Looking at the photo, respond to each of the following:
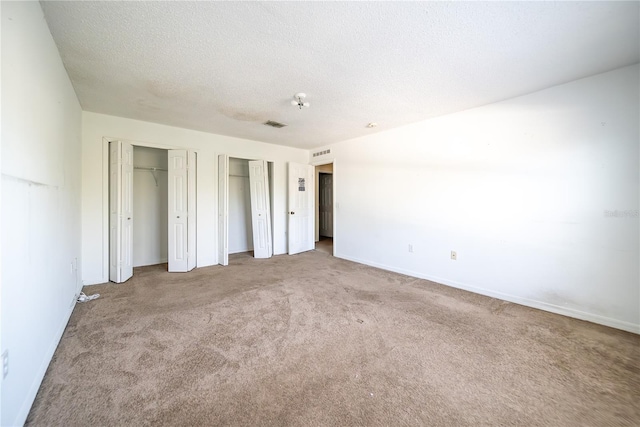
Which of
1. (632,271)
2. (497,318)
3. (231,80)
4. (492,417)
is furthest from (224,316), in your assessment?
(632,271)

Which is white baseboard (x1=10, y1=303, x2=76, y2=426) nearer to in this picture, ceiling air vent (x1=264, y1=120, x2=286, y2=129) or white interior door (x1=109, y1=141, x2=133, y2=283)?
white interior door (x1=109, y1=141, x2=133, y2=283)

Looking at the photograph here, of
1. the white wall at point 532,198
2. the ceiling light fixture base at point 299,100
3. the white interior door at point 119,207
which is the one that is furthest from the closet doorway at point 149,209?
the white wall at point 532,198

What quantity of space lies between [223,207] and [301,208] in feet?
5.94

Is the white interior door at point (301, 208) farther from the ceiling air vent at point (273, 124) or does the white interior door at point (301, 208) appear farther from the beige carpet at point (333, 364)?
the beige carpet at point (333, 364)

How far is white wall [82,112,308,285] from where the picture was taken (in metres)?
3.40

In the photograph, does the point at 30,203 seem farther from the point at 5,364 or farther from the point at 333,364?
the point at 333,364

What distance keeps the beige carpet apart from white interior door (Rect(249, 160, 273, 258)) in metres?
2.12

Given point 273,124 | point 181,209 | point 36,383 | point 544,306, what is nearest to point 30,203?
point 36,383

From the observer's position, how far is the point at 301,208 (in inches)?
224

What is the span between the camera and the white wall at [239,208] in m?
5.48

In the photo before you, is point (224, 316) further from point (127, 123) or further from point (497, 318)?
point (127, 123)

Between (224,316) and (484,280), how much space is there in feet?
10.6

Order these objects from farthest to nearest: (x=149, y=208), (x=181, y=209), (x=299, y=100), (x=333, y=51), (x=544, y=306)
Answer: (x=149, y=208) → (x=181, y=209) → (x=299, y=100) → (x=544, y=306) → (x=333, y=51)

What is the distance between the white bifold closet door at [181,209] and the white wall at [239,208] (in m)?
Result: 1.25
